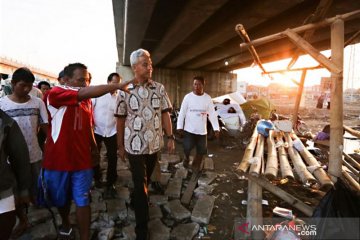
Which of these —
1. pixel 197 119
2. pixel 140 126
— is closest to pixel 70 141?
pixel 140 126

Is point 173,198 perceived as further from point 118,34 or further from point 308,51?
point 118,34

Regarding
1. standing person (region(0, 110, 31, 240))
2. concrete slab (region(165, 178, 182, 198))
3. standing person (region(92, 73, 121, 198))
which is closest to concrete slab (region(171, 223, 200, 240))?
concrete slab (region(165, 178, 182, 198))

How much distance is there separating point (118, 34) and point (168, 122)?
381 inches

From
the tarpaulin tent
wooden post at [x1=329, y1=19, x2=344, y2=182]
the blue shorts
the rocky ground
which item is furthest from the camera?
the tarpaulin tent

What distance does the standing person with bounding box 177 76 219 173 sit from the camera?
5.17m

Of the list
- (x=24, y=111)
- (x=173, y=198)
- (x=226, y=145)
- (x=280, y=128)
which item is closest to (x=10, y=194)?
(x=24, y=111)

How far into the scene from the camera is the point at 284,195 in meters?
2.87

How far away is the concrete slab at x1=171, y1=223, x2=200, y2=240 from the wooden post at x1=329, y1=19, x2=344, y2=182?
1.72m

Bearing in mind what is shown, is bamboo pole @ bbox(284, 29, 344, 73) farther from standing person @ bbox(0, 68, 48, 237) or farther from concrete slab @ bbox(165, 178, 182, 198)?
standing person @ bbox(0, 68, 48, 237)

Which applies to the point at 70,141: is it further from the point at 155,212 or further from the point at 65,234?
the point at 155,212

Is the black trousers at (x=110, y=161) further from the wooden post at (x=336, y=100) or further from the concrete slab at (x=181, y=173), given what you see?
the wooden post at (x=336, y=100)

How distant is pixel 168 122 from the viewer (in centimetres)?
347

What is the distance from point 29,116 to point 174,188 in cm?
254

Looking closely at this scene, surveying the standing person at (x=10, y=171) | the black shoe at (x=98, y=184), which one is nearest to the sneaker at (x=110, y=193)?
the black shoe at (x=98, y=184)
